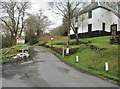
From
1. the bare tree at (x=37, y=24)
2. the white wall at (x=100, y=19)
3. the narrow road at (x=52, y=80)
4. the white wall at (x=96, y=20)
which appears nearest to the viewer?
the narrow road at (x=52, y=80)

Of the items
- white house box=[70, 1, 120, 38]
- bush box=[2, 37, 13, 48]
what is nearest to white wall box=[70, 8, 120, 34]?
white house box=[70, 1, 120, 38]

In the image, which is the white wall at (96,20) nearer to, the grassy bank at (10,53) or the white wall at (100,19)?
the white wall at (100,19)

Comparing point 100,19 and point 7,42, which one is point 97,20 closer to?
point 100,19

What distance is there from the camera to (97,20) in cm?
4700

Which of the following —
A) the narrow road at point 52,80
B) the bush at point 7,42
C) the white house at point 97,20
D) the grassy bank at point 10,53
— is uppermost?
the white house at point 97,20

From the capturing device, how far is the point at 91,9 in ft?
158

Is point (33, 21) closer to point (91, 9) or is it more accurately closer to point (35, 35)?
point (35, 35)

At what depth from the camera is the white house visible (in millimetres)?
46844

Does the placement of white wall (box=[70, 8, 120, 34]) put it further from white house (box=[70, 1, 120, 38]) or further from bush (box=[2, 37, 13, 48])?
bush (box=[2, 37, 13, 48])

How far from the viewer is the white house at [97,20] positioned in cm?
4684

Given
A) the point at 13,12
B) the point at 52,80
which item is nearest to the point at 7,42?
the point at 13,12

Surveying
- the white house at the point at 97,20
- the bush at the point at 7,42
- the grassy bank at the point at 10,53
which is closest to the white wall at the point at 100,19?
the white house at the point at 97,20

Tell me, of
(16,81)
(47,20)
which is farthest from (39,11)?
(16,81)

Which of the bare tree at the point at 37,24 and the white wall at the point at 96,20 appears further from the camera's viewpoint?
the bare tree at the point at 37,24
